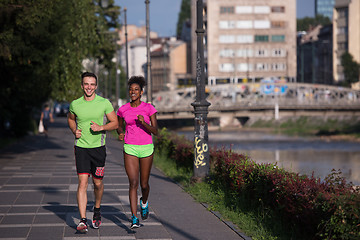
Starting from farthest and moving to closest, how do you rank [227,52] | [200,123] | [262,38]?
1. [262,38]
2. [227,52]
3. [200,123]

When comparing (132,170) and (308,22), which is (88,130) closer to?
(132,170)

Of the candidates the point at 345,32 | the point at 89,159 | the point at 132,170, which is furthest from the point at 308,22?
the point at 89,159

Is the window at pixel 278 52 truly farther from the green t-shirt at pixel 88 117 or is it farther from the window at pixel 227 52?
the green t-shirt at pixel 88 117

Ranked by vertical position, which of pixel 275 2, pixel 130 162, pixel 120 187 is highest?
pixel 275 2

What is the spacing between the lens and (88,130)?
8.95 m

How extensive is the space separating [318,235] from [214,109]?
65677mm

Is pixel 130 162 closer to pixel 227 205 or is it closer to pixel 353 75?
pixel 227 205

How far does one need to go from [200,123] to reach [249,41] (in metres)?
111

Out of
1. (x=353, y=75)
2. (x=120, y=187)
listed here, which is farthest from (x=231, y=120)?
(x=120, y=187)

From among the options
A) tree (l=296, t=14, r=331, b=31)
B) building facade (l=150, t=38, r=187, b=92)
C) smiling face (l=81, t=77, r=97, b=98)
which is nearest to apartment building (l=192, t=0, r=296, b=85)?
building facade (l=150, t=38, r=187, b=92)

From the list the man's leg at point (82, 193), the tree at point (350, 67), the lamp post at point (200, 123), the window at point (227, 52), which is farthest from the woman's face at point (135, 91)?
the window at point (227, 52)

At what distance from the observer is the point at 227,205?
37.4 ft

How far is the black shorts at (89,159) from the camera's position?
29.6ft

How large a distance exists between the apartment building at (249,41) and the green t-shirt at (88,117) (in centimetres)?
11297
